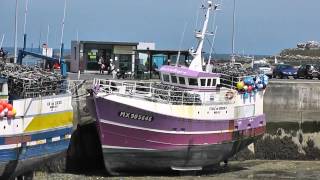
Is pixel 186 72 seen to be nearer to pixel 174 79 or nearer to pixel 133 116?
pixel 174 79

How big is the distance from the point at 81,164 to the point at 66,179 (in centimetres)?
360

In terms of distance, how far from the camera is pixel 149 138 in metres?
27.1

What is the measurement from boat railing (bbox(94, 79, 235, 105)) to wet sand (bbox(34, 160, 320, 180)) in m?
3.27

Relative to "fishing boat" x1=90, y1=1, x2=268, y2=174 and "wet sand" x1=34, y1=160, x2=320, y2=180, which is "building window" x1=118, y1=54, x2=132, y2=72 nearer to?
"wet sand" x1=34, y1=160, x2=320, y2=180

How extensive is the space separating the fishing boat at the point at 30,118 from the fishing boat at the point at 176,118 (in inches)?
110

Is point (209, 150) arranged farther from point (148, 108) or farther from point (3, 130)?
point (3, 130)

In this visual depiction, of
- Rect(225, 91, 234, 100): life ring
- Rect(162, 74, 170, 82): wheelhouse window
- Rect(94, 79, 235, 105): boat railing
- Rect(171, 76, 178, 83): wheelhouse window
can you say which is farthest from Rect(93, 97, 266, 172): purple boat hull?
Rect(162, 74, 170, 82): wheelhouse window

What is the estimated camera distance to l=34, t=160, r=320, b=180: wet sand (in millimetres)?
27031

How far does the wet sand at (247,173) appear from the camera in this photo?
2703 cm

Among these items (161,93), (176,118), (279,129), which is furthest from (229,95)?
(279,129)

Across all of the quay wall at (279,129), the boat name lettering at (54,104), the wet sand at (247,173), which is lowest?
the wet sand at (247,173)

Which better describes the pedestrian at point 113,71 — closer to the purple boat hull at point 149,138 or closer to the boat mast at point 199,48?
the boat mast at point 199,48

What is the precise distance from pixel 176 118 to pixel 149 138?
144cm

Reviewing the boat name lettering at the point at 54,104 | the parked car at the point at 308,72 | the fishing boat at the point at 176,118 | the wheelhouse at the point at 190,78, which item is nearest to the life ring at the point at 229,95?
the fishing boat at the point at 176,118
